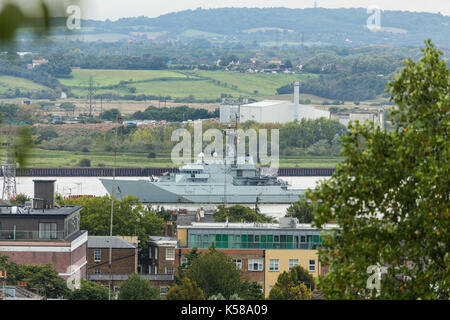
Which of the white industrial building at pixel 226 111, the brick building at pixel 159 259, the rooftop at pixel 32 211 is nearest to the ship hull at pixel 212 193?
the white industrial building at pixel 226 111

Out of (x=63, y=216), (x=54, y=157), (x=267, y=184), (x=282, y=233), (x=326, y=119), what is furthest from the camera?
(x=326, y=119)

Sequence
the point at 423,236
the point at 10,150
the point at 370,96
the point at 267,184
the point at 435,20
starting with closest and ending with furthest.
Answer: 1. the point at 10,150
2. the point at 423,236
3. the point at 267,184
4. the point at 370,96
5. the point at 435,20

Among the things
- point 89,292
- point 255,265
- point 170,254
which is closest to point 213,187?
point 170,254

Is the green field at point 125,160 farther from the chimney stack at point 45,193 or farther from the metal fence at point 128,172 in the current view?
the chimney stack at point 45,193

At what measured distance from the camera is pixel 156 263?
10570mm

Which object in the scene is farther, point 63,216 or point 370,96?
point 370,96

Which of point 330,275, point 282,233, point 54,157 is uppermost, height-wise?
point 330,275

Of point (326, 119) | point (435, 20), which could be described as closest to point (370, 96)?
point (326, 119)

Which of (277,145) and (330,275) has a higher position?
(330,275)

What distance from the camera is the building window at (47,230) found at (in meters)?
9.11

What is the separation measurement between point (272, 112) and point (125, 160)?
382 inches

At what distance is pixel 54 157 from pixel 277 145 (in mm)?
9851

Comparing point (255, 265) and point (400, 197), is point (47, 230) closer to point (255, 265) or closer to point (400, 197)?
point (255, 265)

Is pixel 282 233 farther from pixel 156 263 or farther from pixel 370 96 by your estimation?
pixel 370 96
